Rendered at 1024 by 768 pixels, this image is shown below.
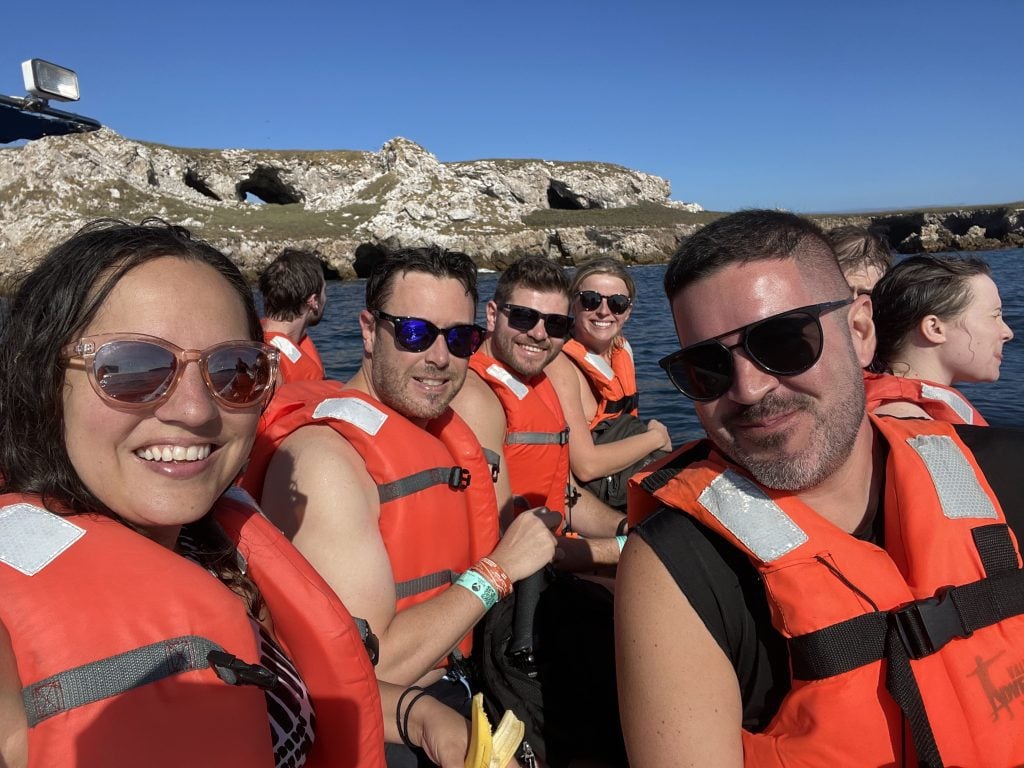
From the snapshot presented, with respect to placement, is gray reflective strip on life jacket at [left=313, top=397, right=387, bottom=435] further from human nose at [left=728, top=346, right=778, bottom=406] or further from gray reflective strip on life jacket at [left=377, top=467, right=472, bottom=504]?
human nose at [left=728, top=346, right=778, bottom=406]

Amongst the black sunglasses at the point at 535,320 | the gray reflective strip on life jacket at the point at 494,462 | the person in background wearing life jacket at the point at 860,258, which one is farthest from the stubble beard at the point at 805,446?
the black sunglasses at the point at 535,320

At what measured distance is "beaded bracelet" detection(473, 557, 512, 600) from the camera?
2525 mm

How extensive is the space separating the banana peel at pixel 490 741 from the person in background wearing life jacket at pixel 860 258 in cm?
289

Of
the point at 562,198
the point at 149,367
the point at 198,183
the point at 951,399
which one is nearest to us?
the point at 149,367

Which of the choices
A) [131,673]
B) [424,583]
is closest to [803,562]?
[131,673]

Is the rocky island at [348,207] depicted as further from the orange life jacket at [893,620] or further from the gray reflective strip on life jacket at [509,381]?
the orange life jacket at [893,620]

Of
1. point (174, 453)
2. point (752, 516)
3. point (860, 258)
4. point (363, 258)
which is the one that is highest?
point (363, 258)

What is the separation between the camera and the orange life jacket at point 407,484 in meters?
2.59

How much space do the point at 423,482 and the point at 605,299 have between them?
3.31 metres

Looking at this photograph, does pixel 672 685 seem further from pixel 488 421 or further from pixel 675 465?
pixel 488 421

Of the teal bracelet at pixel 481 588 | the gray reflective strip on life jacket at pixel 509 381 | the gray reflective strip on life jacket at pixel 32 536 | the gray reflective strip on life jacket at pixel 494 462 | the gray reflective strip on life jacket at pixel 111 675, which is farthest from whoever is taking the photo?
the gray reflective strip on life jacket at pixel 509 381

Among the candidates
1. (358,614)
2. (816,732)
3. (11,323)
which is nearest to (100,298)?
(11,323)

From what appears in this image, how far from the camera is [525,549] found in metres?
2.65

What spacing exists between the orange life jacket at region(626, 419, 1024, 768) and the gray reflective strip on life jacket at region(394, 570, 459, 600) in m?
1.28
